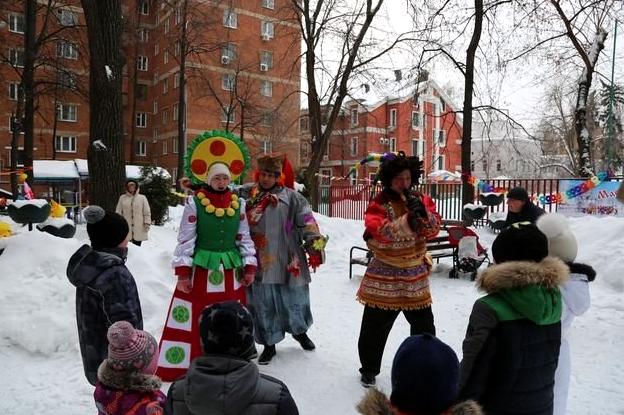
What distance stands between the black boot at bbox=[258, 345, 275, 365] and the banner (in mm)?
9683

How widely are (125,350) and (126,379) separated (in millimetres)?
128

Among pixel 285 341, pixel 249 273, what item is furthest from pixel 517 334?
pixel 285 341

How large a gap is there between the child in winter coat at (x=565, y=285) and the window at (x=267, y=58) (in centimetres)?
3927

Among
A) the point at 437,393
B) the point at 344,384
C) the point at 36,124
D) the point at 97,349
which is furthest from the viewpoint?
the point at 36,124

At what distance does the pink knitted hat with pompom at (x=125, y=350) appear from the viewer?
2137mm

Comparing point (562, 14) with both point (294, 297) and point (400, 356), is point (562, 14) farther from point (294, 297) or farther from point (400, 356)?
point (400, 356)

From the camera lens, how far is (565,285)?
8.71 feet

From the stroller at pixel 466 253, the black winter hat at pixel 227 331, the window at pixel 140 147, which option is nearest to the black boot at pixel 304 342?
the black winter hat at pixel 227 331

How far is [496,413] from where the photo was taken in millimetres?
2332

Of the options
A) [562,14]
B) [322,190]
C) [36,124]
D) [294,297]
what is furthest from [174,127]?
[294,297]

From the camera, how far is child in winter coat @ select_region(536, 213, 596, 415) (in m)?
2.67

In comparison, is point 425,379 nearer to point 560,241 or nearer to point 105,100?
point 560,241

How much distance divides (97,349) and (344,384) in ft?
6.47

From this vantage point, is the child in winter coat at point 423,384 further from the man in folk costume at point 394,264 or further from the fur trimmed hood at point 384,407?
the man in folk costume at point 394,264
